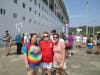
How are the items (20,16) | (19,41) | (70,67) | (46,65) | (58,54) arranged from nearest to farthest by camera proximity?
(46,65) → (58,54) → (70,67) → (19,41) → (20,16)

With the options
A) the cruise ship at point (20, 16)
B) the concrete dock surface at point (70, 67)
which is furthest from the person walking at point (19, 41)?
the cruise ship at point (20, 16)

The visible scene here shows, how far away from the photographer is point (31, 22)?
44875 mm

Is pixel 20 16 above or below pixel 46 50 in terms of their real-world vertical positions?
A: above

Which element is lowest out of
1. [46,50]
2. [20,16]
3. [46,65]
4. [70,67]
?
[70,67]

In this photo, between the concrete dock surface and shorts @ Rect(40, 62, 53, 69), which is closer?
shorts @ Rect(40, 62, 53, 69)

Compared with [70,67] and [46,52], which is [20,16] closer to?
[70,67]

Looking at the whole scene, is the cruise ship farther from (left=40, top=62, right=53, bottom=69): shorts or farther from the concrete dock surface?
(left=40, top=62, right=53, bottom=69): shorts

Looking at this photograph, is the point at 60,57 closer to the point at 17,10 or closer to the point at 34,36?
the point at 34,36

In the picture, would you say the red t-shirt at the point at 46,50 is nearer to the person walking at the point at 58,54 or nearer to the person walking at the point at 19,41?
the person walking at the point at 58,54

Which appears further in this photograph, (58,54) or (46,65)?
(58,54)

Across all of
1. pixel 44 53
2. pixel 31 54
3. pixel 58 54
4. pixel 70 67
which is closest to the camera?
pixel 31 54

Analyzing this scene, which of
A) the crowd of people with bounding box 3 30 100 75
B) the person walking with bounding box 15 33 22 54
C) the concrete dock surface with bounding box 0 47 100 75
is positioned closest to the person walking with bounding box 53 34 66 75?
the crowd of people with bounding box 3 30 100 75

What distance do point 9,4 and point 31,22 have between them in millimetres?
14043

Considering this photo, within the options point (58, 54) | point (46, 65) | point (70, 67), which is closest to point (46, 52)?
point (46, 65)
